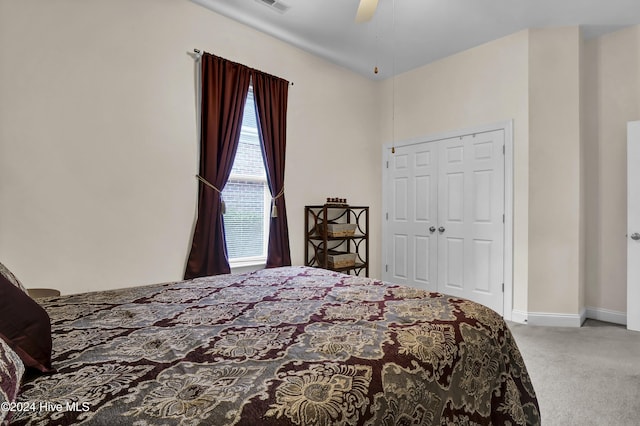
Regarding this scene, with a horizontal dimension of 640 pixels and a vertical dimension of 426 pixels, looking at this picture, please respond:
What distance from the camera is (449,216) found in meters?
4.05

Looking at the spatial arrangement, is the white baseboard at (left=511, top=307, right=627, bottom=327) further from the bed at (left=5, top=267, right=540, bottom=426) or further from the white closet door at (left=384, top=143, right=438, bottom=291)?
the bed at (left=5, top=267, right=540, bottom=426)

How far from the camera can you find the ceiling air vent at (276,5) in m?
2.94

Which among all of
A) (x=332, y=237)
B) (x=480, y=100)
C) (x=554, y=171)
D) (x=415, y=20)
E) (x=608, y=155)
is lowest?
(x=332, y=237)

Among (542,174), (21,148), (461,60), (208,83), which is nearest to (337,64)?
(461,60)

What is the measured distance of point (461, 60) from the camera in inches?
156

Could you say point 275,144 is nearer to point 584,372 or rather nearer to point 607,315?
point 584,372

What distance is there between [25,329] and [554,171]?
13.3 ft

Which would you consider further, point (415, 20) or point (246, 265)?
point (246, 265)

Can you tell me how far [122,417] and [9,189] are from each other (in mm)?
2226

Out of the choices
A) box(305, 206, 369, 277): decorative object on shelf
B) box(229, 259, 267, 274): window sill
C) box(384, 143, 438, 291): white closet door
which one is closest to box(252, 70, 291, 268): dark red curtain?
box(229, 259, 267, 274): window sill

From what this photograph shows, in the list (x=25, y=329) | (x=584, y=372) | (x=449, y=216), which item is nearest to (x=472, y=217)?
(x=449, y=216)

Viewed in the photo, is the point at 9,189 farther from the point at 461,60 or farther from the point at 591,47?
the point at 591,47

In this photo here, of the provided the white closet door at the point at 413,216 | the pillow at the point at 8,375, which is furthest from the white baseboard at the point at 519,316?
the pillow at the point at 8,375

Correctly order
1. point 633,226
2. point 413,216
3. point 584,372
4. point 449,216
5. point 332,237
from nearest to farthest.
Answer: point 584,372 → point 633,226 → point 332,237 → point 449,216 → point 413,216
